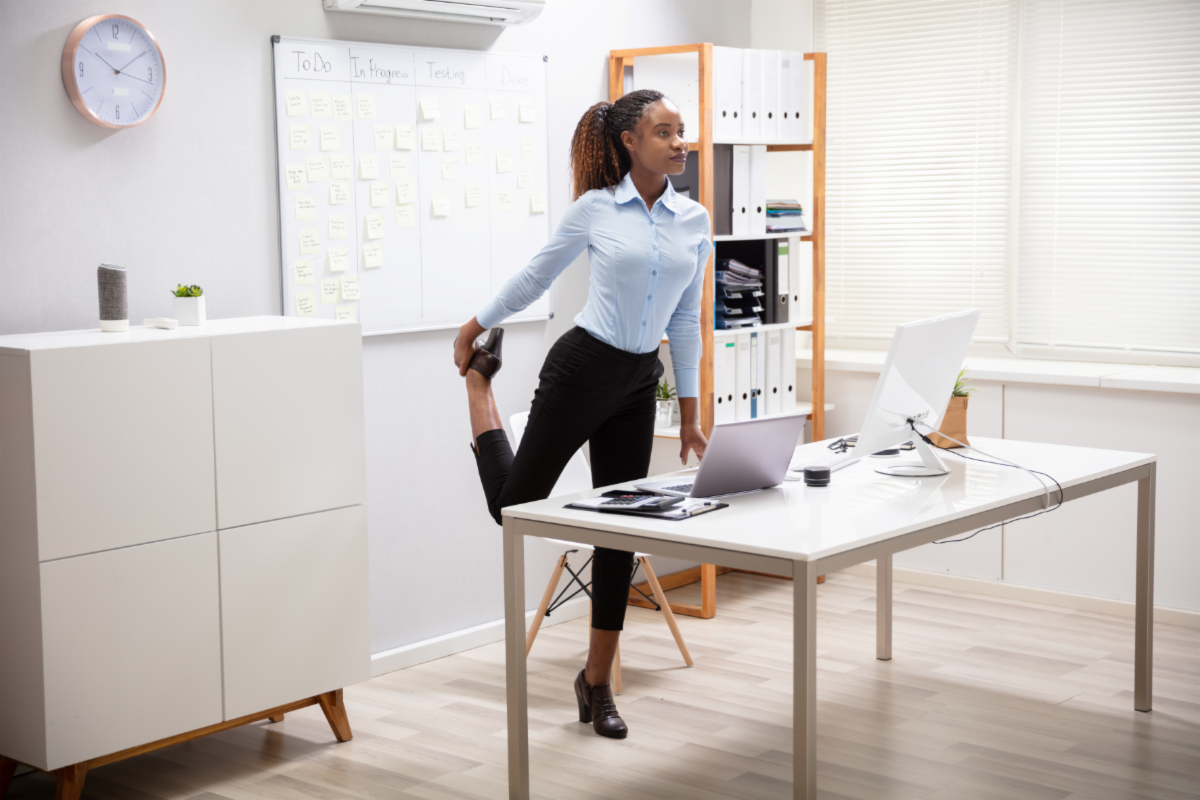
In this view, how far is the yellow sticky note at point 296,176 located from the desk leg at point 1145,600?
2.59m

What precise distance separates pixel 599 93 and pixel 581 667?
2.10 m

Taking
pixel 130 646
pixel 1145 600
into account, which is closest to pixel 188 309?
pixel 130 646

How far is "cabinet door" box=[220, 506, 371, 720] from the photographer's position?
314 centimetres

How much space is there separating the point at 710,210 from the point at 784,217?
20.1 inches

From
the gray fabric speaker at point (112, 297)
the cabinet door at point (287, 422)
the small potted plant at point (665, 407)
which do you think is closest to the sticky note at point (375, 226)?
the cabinet door at point (287, 422)

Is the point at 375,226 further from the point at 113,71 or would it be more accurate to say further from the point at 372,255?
the point at 113,71

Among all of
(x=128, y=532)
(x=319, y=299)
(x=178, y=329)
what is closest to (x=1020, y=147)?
(x=319, y=299)

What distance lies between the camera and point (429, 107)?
3.90 meters

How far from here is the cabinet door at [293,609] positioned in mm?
3143

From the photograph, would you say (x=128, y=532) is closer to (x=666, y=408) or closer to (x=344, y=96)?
(x=344, y=96)

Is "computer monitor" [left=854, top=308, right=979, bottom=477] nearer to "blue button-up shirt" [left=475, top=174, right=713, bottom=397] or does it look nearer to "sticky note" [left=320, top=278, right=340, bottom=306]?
"blue button-up shirt" [left=475, top=174, right=713, bottom=397]

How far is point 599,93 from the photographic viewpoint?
4574mm

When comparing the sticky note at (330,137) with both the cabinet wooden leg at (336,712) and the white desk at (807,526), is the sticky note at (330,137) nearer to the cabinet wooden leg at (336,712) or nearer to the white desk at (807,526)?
the white desk at (807,526)

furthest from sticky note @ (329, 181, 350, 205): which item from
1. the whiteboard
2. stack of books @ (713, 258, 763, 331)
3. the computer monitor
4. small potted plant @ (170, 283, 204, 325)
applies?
the computer monitor
